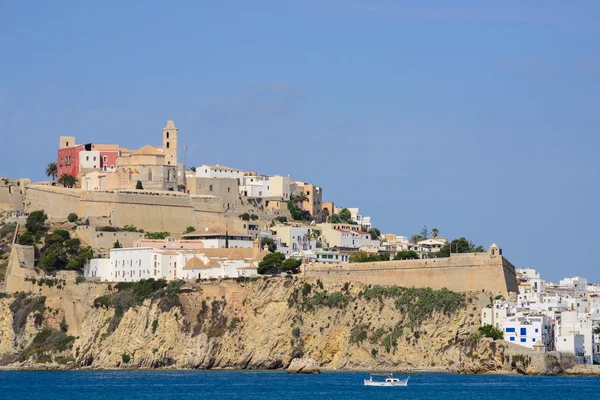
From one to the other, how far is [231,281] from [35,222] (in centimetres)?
1450

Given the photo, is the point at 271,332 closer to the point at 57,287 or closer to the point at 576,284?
the point at 57,287

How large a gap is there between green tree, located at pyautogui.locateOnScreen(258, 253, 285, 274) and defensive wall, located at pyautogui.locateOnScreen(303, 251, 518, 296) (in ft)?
5.84

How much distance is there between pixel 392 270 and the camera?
64.8m

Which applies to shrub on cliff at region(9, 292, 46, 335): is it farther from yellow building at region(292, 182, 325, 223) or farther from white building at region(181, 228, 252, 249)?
yellow building at region(292, 182, 325, 223)

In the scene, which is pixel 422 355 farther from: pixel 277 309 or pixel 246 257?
pixel 246 257

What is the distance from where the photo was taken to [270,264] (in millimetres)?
68312

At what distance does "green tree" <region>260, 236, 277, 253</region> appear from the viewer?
248 ft

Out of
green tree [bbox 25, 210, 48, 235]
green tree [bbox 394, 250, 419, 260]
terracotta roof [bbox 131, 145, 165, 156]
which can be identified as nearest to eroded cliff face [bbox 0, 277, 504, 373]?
green tree [bbox 394, 250, 419, 260]

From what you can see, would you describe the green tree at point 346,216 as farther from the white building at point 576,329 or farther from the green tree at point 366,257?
the white building at point 576,329


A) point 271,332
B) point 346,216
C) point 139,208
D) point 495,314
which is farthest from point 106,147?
point 495,314

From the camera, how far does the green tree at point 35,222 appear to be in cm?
A: 7538

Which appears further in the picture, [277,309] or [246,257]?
[246,257]

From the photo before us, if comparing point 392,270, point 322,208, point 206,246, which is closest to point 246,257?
point 206,246

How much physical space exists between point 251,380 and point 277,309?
7.01m
